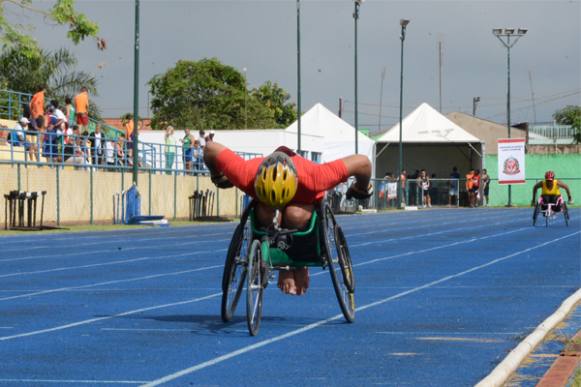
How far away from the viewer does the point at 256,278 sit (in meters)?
10.9

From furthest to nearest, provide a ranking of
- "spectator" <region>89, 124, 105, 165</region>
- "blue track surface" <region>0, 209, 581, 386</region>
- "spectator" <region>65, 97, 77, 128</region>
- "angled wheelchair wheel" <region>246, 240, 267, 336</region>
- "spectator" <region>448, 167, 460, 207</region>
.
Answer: "spectator" <region>448, 167, 460, 207</region> → "spectator" <region>89, 124, 105, 165</region> → "spectator" <region>65, 97, 77, 128</region> → "angled wheelchair wheel" <region>246, 240, 267, 336</region> → "blue track surface" <region>0, 209, 581, 386</region>

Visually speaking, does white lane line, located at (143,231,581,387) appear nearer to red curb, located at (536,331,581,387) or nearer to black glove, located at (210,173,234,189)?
black glove, located at (210,173,234,189)

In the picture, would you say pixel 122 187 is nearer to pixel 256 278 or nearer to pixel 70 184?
pixel 70 184

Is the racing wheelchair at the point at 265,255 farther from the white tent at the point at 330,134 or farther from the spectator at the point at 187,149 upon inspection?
the white tent at the point at 330,134

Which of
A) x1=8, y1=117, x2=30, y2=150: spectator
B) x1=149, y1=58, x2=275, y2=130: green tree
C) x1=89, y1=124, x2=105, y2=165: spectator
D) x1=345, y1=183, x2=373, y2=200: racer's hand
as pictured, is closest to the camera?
x1=345, y1=183, x2=373, y2=200: racer's hand

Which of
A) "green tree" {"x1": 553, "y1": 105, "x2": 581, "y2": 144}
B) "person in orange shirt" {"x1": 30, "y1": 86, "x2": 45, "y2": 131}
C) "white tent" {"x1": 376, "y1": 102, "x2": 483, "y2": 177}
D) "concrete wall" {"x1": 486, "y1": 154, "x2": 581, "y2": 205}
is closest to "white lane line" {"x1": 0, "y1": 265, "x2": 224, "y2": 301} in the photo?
"person in orange shirt" {"x1": 30, "y1": 86, "x2": 45, "y2": 131}

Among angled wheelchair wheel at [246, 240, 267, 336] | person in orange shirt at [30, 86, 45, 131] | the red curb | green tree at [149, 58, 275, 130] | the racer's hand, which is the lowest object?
the red curb

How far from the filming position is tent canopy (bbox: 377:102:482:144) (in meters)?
75.8

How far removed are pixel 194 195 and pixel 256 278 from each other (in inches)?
1500

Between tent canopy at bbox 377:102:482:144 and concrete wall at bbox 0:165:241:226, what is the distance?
26.7 metres

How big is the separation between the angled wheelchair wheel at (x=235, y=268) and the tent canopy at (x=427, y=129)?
211 feet

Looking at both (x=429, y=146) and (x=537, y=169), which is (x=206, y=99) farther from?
(x=537, y=169)

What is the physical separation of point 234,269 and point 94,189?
1201 inches

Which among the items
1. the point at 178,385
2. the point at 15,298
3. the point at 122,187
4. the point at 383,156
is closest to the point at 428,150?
the point at 383,156
